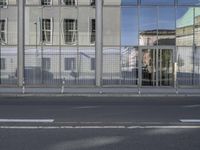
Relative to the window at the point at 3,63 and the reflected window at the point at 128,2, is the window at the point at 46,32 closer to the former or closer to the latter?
the window at the point at 3,63

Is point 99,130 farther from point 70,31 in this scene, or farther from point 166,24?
point 166,24

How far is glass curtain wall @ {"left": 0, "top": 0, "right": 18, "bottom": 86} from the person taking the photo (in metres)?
33.3

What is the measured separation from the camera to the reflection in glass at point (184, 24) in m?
33.3

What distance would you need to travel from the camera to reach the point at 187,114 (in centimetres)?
1627

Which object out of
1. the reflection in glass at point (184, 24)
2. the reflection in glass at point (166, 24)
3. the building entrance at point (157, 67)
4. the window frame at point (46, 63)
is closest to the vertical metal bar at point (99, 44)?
the building entrance at point (157, 67)

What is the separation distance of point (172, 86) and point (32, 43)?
9459 millimetres

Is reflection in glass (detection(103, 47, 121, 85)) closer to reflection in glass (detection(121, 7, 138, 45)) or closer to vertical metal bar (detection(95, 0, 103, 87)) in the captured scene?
vertical metal bar (detection(95, 0, 103, 87))

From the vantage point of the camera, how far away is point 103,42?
3350 centimetres

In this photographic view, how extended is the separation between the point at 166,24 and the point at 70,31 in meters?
6.19

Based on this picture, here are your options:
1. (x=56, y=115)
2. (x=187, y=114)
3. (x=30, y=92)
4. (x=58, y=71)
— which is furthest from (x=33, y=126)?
(x=58, y=71)

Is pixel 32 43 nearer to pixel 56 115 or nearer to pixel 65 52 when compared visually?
pixel 65 52

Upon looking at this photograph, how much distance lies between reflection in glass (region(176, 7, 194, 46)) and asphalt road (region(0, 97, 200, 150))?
16868mm

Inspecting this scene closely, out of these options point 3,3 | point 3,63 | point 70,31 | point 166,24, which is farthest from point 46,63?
point 166,24

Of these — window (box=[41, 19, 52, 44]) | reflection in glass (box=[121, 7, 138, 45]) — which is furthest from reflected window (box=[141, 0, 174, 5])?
window (box=[41, 19, 52, 44])
